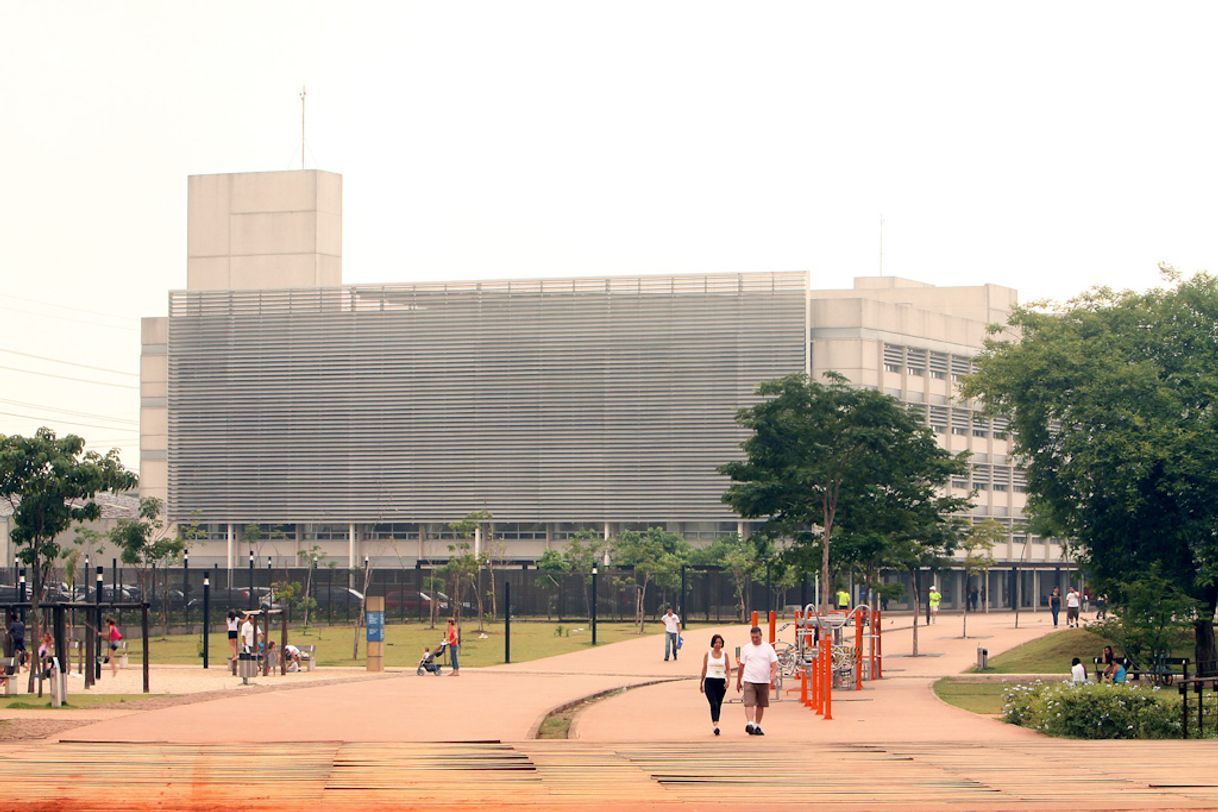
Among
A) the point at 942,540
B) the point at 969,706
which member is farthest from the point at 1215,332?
the point at 969,706

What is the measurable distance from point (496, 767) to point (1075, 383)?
3146cm

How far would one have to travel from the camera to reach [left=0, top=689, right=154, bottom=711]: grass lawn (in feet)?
107

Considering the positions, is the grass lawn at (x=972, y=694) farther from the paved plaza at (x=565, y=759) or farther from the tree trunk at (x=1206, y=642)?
the tree trunk at (x=1206, y=642)

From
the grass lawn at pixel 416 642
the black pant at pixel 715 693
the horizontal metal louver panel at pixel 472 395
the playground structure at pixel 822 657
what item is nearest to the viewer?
the black pant at pixel 715 693

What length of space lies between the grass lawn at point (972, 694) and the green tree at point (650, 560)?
28.2 meters

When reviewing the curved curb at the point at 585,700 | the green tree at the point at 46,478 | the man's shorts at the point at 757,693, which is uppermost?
the green tree at the point at 46,478

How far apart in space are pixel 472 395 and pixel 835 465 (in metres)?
69.7

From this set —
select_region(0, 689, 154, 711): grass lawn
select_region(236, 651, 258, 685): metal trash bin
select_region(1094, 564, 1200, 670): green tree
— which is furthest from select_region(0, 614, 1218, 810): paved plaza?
select_region(1094, 564, 1200, 670): green tree

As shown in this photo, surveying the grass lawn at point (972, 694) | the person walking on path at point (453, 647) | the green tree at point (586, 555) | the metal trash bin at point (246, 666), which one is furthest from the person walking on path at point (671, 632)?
the green tree at point (586, 555)

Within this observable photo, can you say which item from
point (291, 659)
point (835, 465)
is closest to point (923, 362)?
point (835, 465)

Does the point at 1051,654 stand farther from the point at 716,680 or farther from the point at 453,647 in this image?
the point at 716,680

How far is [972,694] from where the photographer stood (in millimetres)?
38250

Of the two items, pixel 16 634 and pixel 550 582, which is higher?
pixel 16 634

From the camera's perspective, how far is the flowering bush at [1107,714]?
1056 inches
